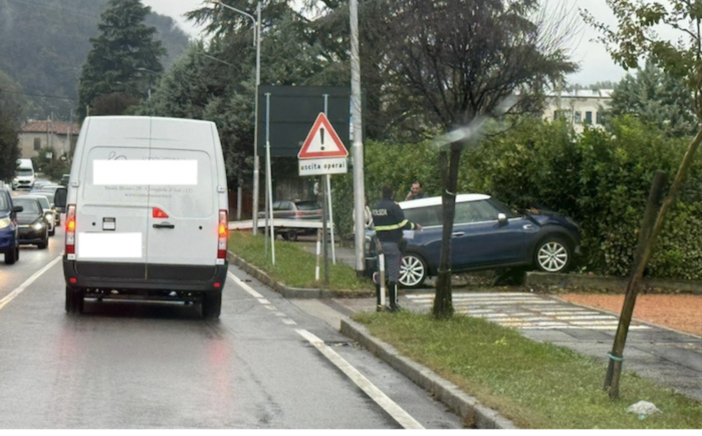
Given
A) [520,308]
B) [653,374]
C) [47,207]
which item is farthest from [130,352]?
[47,207]

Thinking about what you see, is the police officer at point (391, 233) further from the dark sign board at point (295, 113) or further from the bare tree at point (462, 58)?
the dark sign board at point (295, 113)

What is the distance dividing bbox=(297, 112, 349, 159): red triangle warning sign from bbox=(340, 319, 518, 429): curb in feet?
20.3

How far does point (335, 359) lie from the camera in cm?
1209

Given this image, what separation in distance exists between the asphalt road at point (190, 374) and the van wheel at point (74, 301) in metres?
0.13

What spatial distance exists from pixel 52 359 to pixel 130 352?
3.07ft

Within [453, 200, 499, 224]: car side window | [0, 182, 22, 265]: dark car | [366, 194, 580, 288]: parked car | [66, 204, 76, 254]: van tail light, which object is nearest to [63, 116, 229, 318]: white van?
[66, 204, 76, 254]: van tail light

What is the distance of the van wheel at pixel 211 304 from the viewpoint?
15.6 meters

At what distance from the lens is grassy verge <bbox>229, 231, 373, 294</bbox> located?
20.2 m

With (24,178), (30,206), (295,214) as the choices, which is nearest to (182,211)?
(30,206)

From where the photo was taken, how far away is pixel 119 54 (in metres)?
109

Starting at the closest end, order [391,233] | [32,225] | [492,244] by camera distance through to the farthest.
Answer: [391,233] → [492,244] → [32,225]

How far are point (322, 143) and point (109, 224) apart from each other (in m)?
5.53

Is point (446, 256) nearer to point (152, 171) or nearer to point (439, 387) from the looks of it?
point (152, 171)

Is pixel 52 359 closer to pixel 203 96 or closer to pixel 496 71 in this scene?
pixel 496 71
